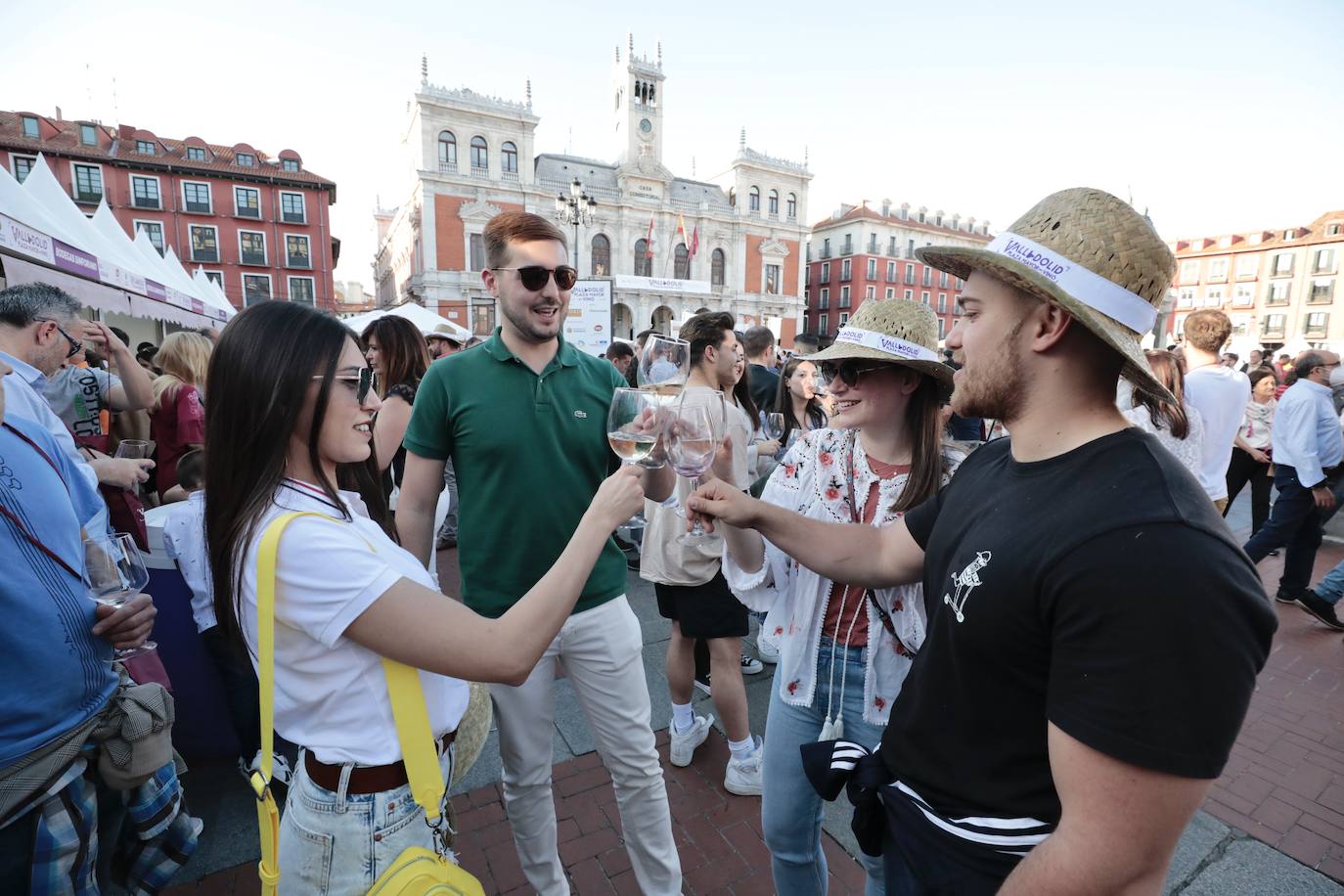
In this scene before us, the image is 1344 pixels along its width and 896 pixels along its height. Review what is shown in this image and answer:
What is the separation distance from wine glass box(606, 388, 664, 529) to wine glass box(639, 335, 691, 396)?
1.21ft

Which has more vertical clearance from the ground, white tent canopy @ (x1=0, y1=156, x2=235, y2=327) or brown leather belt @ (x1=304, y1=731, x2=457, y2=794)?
white tent canopy @ (x1=0, y1=156, x2=235, y2=327)

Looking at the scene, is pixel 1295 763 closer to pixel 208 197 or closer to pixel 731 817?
pixel 731 817

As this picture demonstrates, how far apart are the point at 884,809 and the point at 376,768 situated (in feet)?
3.82

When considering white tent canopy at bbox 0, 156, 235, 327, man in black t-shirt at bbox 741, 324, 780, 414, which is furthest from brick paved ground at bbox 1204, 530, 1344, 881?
white tent canopy at bbox 0, 156, 235, 327

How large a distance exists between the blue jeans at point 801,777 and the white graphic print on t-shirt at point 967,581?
0.84m

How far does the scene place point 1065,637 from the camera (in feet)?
3.23

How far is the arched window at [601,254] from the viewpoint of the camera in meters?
46.6

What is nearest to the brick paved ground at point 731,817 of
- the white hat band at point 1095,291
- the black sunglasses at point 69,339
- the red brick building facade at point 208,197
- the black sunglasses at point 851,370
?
the black sunglasses at point 851,370

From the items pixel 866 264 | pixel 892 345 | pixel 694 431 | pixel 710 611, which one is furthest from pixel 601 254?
pixel 694 431

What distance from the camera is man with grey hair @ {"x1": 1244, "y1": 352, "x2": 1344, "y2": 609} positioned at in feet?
17.2

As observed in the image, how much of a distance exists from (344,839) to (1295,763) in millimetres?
4609

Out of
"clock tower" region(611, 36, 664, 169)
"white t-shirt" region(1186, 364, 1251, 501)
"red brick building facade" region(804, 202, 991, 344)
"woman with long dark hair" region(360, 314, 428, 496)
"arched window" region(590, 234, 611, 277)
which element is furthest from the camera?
"red brick building facade" region(804, 202, 991, 344)

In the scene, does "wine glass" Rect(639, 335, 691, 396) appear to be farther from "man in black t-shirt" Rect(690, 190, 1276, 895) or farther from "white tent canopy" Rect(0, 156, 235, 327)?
"white tent canopy" Rect(0, 156, 235, 327)

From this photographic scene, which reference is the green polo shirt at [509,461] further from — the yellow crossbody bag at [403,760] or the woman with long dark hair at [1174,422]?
the woman with long dark hair at [1174,422]
